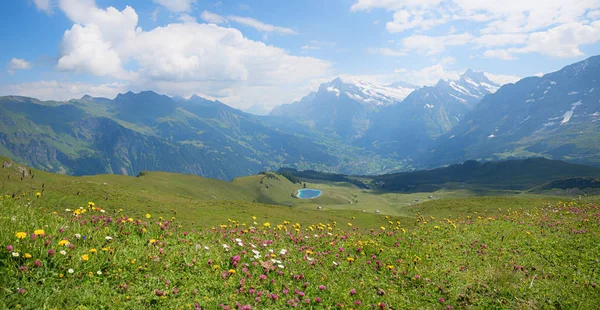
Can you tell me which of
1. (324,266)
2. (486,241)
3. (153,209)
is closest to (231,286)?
(324,266)

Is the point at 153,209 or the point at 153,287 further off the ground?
the point at 153,287

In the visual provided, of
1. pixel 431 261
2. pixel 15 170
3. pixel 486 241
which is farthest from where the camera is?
pixel 15 170

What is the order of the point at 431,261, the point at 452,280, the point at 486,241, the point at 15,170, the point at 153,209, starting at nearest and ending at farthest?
the point at 452,280 → the point at 431,261 → the point at 486,241 → the point at 153,209 → the point at 15,170

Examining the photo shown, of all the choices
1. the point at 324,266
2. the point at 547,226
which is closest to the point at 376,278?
the point at 324,266

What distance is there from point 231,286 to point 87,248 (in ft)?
14.9

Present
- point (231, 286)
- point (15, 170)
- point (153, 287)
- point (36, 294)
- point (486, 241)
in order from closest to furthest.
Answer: point (36, 294)
point (153, 287)
point (231, 286)
point (486, 241)
point (15, 170)

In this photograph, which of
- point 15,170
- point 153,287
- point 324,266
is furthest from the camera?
point 15,170

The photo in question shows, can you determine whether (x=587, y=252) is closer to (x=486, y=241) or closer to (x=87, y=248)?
(x=486, y=241)

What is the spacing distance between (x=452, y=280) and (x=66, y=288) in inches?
479

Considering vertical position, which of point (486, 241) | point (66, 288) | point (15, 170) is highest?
point (66, 288)

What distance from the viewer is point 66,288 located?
7691mm

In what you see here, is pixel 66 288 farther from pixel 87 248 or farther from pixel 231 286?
pixel 231 286

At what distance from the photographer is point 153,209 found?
3206 centimetres

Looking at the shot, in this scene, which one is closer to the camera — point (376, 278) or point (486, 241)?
point (376, 278)
